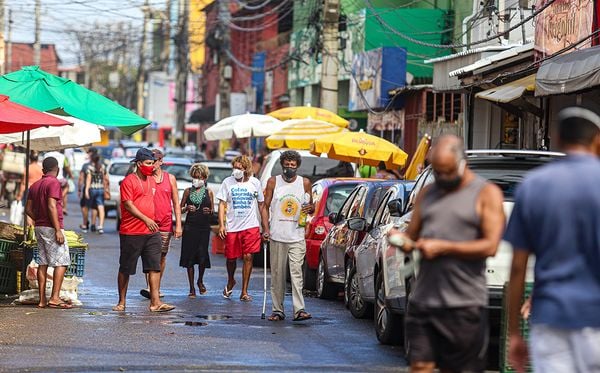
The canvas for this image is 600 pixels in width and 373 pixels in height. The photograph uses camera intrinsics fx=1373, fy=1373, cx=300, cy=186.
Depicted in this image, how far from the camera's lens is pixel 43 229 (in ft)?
50.1

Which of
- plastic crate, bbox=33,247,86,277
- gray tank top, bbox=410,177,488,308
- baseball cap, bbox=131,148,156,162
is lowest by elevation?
plastic crate, bbox=33,247,86,277

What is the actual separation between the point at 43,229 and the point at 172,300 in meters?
2.25

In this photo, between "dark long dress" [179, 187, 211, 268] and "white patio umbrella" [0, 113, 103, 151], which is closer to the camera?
"dark long dress" [179, 187, 211, 268]

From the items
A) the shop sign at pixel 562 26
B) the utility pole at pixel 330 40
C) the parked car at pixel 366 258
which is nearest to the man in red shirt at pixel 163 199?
the parked car at pixel 366 258

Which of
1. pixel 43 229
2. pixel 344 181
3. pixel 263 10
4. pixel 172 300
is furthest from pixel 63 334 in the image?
pixel 263 10

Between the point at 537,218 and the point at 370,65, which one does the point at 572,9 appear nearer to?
the point at 537,218

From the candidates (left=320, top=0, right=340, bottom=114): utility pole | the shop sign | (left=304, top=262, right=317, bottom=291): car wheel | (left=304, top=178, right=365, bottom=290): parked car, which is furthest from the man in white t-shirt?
(left=320, top=0, right=340, bottom=114): utility pole

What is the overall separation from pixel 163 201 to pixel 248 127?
1412 cm

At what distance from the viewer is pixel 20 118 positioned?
14859mm

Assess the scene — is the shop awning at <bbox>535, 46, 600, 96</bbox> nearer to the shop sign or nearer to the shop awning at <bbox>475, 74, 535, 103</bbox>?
the shop sign

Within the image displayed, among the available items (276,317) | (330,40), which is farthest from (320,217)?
(330,40)

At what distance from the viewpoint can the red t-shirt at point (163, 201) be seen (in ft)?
51.4

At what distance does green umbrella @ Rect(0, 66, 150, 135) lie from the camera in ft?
54.7

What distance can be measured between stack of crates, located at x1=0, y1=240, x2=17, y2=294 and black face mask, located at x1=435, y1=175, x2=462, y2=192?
9531 millimetres
